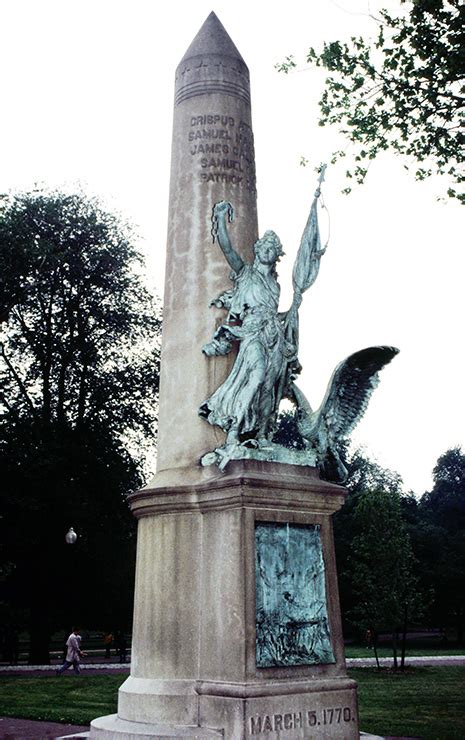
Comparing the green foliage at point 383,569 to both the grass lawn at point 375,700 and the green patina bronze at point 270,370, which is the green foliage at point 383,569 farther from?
the green patina bronze at point 270,370

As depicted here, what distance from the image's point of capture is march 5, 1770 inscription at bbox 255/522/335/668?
773 cm

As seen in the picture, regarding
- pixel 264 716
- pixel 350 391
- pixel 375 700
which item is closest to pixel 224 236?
pixel 350 391

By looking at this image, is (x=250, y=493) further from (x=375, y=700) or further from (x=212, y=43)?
(x=375, y=700)

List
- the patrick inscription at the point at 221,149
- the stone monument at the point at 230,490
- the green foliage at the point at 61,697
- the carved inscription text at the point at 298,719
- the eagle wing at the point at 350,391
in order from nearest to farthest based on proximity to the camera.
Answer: the carved inscription text at the point at 298,719
the stone monument at the point at 230,490
the eagle wing at the point at 350,391
the patrick inscription at the point at 221,149
the green foliage at the point at 61,697

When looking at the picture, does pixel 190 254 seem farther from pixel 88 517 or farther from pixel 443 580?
pixel 443 580

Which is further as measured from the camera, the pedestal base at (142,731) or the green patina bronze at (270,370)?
the green patina bronze at (270,370)

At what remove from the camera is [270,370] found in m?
8.92

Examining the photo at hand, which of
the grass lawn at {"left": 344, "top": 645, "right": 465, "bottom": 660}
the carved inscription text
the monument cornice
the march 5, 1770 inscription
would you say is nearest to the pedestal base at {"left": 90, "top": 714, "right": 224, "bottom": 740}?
the carved inscription text

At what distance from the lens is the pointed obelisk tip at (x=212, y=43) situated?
34.7 feet

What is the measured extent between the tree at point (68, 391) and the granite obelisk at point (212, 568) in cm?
1944

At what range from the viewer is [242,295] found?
922cm

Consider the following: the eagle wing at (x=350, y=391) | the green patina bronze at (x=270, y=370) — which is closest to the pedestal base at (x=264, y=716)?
the green patina bronze at (x=270, y=370)

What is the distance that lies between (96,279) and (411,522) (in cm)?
3619

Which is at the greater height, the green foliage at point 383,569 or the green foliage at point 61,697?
the green foliage at point 383,569
